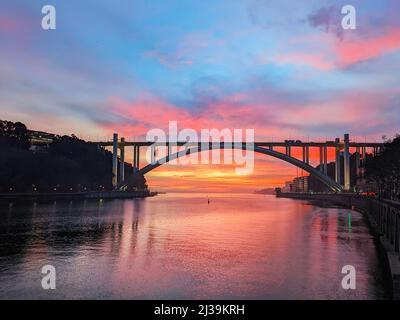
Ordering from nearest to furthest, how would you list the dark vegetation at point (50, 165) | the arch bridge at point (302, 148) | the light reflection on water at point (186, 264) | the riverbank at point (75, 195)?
the light reflection on water at point (186, 264) < the riverbank at point (75, 195) < the dark vegetation at point (50, 165) < the arch bridge at point (302, 148)

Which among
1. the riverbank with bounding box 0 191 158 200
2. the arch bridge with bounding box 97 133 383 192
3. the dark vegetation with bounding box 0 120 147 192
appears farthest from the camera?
the arch bridge with bounding box 97 133 383 192

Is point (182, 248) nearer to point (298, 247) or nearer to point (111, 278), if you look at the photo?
point (298, 247)

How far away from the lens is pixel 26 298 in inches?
505

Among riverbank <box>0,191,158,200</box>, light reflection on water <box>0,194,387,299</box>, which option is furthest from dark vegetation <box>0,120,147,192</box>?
light reflection on water <box>0,194,387,299</box>

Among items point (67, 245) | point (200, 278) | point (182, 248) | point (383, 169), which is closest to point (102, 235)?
point (67, 245)

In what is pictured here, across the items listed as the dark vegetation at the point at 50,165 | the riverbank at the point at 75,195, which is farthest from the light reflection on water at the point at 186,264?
the dark vegetation at the point at 50,165

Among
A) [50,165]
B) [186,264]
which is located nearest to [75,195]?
[50,165]

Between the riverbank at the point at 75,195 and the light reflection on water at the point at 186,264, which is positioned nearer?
the light reflection on water at the point at 186,264

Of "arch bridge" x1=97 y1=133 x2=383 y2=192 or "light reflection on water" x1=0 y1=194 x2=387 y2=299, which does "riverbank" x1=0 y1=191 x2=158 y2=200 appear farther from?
"light reflection on water" x1=0 y1=194 x2=387 y2=299

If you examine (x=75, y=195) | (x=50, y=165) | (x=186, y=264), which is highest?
(x=50, y=165)

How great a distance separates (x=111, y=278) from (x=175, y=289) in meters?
2.78

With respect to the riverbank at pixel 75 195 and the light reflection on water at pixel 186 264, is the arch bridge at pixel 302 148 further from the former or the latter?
the light reflection on water at pixel 186 264

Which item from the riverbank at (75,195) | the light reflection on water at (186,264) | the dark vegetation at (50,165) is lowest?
the light reflection on water at (186,264)

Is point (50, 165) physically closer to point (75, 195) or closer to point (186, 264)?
point (75, 195)
